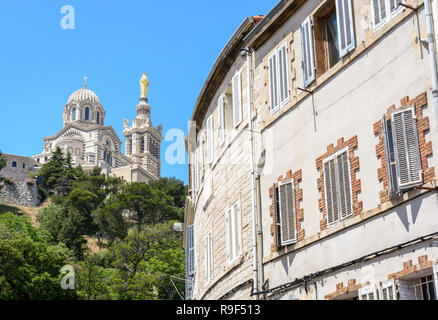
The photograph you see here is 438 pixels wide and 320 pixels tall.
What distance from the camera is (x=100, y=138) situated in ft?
423

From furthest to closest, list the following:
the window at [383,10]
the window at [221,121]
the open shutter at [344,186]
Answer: the window at [221,121] < the open shutter at [344,186] < the window at [383,10]

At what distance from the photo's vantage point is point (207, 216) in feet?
75.1

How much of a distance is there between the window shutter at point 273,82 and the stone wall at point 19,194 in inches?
3006

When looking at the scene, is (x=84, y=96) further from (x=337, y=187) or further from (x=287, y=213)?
(x=337, y=187)

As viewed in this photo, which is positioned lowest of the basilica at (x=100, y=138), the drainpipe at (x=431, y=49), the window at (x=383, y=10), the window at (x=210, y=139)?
the drainpipe at (x=431, y=49)

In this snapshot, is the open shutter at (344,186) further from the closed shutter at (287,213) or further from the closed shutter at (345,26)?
the closed shutter at (345,26)

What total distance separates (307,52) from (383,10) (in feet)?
8.69

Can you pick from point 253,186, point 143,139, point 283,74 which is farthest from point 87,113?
point 283,74

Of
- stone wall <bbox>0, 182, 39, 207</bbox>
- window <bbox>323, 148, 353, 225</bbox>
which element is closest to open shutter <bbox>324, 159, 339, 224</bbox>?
window <bbox>323, 148, 353, 225</bbox>

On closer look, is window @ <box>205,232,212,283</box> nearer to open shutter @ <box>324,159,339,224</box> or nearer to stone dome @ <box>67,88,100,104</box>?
open shutter @ <box>324,159,339,224</box>

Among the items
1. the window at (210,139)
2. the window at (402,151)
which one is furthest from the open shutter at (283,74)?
the window at (210,139)

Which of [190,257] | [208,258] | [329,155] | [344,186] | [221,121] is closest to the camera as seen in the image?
[344,186]

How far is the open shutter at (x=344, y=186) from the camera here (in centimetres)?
1373
